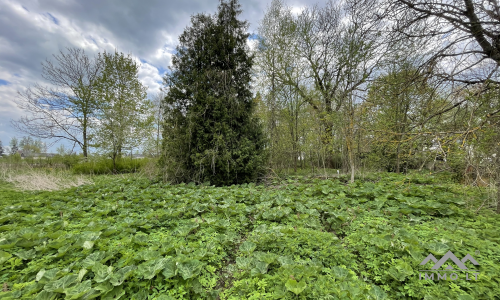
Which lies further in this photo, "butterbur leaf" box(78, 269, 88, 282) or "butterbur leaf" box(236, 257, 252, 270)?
"butterbur leaf" box(236, 257, 252, 270)

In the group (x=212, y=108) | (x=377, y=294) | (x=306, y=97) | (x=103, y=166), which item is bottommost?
(x=377, y=294)

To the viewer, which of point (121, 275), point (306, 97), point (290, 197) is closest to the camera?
point (121, 275)

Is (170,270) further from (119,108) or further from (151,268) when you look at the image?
(119,108)

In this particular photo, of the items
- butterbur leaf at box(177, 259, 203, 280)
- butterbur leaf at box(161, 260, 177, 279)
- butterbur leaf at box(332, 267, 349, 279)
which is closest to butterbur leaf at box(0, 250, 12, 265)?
butterbur leaf at box(161, 260, 177, 279)

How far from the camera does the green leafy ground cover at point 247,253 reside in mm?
1510

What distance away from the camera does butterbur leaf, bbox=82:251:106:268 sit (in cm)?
169

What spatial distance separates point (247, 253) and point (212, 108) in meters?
5.02

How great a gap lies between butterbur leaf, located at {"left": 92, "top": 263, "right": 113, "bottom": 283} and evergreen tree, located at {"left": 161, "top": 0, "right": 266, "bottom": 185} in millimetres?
4156

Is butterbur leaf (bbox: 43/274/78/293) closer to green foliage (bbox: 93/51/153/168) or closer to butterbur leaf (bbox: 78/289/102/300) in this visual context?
butterbur leaf (bbox: 78/289/102/300)

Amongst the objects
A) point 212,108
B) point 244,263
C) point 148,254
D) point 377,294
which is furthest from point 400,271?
point 212,108

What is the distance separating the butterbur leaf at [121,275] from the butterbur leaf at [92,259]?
302 millimetres

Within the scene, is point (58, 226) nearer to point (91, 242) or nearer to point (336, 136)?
point (91, 242)

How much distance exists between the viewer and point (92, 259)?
5.82ft

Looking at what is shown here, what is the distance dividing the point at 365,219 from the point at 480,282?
1.31 m
